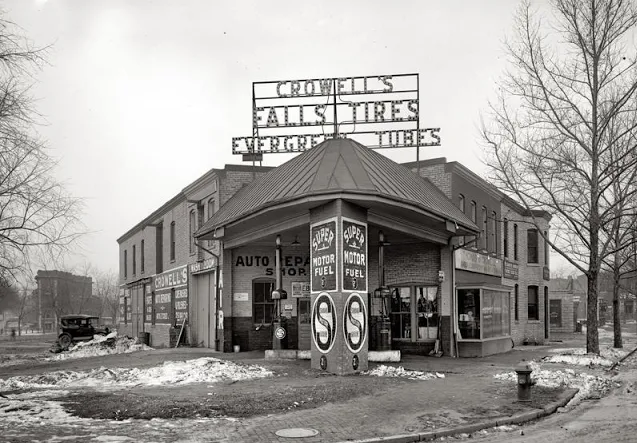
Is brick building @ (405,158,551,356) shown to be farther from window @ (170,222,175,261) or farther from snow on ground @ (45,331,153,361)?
snow on ground @ (45,331,153,361)

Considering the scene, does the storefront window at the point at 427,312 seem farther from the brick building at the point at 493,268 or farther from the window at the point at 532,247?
the window at the point at 532,247

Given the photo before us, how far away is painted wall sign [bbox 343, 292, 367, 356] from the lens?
16.3m

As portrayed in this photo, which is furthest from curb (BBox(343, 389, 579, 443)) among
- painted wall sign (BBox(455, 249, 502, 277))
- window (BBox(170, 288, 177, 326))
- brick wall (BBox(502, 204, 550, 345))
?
window (BBox(170, 288, 177, 326))

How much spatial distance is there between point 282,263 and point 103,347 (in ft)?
42.4

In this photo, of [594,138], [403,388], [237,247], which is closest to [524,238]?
[594,138]

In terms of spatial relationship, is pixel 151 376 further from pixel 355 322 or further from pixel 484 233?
pixel 484 233

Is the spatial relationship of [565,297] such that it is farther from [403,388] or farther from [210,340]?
[403,388]

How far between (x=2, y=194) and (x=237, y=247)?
10076 millimetres

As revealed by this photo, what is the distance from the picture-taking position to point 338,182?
655 inches

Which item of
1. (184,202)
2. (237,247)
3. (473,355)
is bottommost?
(473,355)

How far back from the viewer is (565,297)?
168ft

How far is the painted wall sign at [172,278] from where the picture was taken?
29608 millimetres

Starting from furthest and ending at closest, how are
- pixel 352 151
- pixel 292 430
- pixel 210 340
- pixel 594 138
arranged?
pixel 210 340 < pixel 594 138 < pixel 352 151 < pixel 292 430

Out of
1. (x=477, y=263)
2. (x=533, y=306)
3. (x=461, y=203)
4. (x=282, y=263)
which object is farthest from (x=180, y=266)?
(x=533, y=306)
